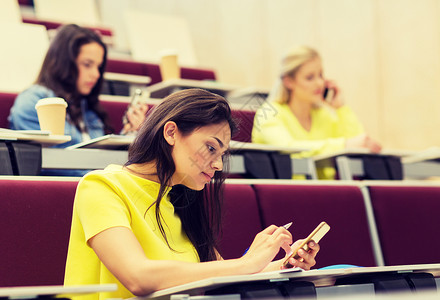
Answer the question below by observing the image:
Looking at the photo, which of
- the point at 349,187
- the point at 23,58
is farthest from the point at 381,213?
the point at 23,58

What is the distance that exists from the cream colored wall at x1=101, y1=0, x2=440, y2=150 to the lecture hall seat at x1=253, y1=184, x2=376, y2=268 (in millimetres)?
644

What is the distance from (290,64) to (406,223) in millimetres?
521

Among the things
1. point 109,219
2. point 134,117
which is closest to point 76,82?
point 134,117

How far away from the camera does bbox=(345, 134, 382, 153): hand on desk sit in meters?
A: 1.04

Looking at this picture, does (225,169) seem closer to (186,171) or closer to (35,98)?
(186,171)

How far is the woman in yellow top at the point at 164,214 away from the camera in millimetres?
479

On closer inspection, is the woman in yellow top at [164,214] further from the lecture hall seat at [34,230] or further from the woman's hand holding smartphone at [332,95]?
the woman's hand holding smartphone at [332,95]

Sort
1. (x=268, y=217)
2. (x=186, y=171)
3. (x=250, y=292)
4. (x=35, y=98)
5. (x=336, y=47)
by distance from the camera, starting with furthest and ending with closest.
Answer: (x=336, y=47)
(x=35, y=98)
(x=268, y=217)
(x=186, y=171)
(x=250, y=292)

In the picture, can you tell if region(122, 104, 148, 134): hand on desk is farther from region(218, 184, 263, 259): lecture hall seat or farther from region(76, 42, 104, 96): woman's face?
region(218, 184, 263, 259): lecture hall seat

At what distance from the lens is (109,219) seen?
1.62 feet

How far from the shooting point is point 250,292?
41 cm

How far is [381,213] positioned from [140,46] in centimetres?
125

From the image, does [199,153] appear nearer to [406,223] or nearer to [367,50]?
[406,223]

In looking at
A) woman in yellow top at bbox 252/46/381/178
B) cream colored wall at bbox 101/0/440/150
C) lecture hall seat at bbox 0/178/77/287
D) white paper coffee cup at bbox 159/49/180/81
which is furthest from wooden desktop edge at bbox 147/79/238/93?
lecture hall seat at bbox 0/178/77/287
